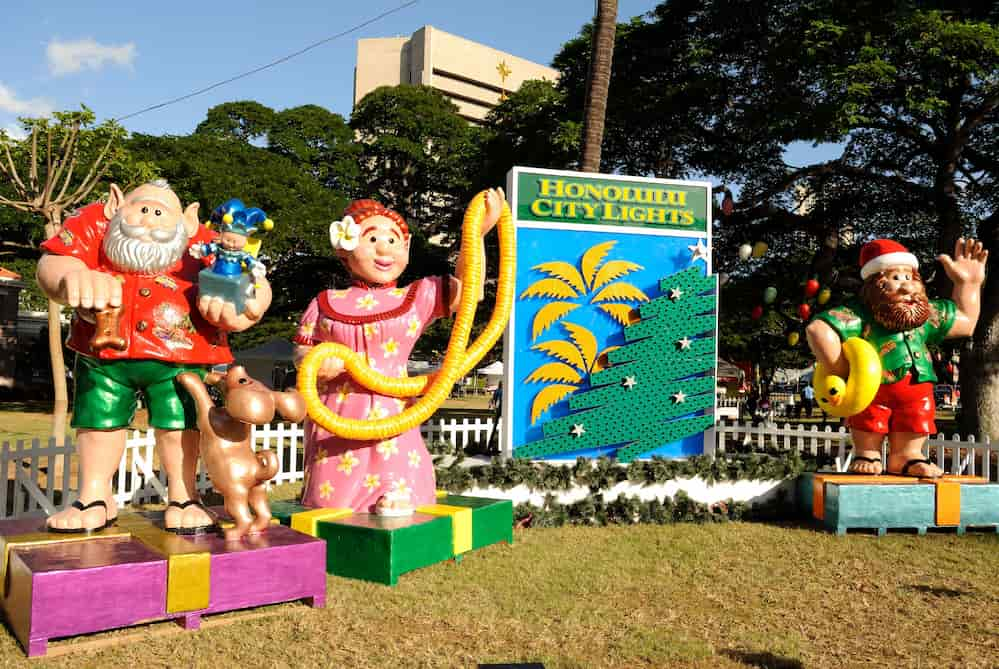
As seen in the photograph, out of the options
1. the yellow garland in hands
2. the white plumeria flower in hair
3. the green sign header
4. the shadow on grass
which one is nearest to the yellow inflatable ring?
the green sign header

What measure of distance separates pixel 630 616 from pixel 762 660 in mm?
878

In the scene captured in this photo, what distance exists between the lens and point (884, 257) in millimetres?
7105

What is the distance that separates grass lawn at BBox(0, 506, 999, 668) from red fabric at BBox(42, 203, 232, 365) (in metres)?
1.59

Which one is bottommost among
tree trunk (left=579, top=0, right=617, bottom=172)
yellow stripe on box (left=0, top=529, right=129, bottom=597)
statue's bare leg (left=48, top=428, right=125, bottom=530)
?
yellow stripe on box (left=0, top=529, right=129, bottom=597)

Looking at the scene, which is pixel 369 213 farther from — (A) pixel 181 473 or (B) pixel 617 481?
(B) pixel 617 481

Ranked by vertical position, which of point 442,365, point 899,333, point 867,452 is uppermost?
point 899,333

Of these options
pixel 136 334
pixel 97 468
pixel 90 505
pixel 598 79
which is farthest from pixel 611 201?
pixel 90 505

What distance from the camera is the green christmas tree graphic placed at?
24.7 feet

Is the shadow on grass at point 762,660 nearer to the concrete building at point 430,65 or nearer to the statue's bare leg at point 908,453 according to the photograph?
the statue's bare leg at point 908,453

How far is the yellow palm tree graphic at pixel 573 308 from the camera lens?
7496 millimetres

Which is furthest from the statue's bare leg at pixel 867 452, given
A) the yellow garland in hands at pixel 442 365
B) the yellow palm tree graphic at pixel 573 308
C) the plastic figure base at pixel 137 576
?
the plastic figure base at pixel 137 576

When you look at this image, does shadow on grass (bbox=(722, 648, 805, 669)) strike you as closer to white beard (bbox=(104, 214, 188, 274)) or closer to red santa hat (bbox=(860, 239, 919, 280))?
white beard (bbox=(104, 214, 188, 274))

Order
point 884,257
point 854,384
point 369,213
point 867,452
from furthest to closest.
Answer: point 867,452 → point 884,257 → point 854,384 → point 369,213

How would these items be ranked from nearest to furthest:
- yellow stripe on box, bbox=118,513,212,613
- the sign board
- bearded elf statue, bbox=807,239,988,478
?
1. yellow stripe on box, bbox=118,513,212,613
2. bearded elf statue, bbox=807,239,988,478
3. the sign board
